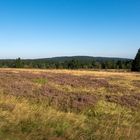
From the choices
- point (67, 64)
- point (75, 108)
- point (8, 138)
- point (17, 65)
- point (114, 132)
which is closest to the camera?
point (8, 138)

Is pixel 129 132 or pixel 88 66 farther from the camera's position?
pixel 88 66

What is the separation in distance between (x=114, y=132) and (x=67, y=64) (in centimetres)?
14702

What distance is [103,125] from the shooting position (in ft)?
27.3

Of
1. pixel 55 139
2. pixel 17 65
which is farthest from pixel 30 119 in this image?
pixel 17 65

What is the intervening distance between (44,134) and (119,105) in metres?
10.4

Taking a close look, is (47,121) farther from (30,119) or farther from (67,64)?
A: (67,64)

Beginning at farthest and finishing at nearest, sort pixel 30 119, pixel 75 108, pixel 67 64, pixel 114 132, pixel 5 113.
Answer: pixel 67 64, pixel 75 108, pixel 5 113, pixel 30 119, pixel 114 132

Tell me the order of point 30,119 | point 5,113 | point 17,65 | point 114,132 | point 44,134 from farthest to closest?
1. point 17,65
2. point 5,113
3. point 30,119
4. point 114,132
5. point 44,134

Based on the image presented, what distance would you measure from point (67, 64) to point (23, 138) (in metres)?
148

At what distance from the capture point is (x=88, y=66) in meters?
161

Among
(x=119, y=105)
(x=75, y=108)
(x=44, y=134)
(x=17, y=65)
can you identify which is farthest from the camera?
(x=17, y=65)

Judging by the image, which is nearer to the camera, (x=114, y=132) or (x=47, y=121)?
(x=114, y=132)

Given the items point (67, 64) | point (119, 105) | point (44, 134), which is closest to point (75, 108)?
point (119, 105)

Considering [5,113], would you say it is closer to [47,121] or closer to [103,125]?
[47,121]
